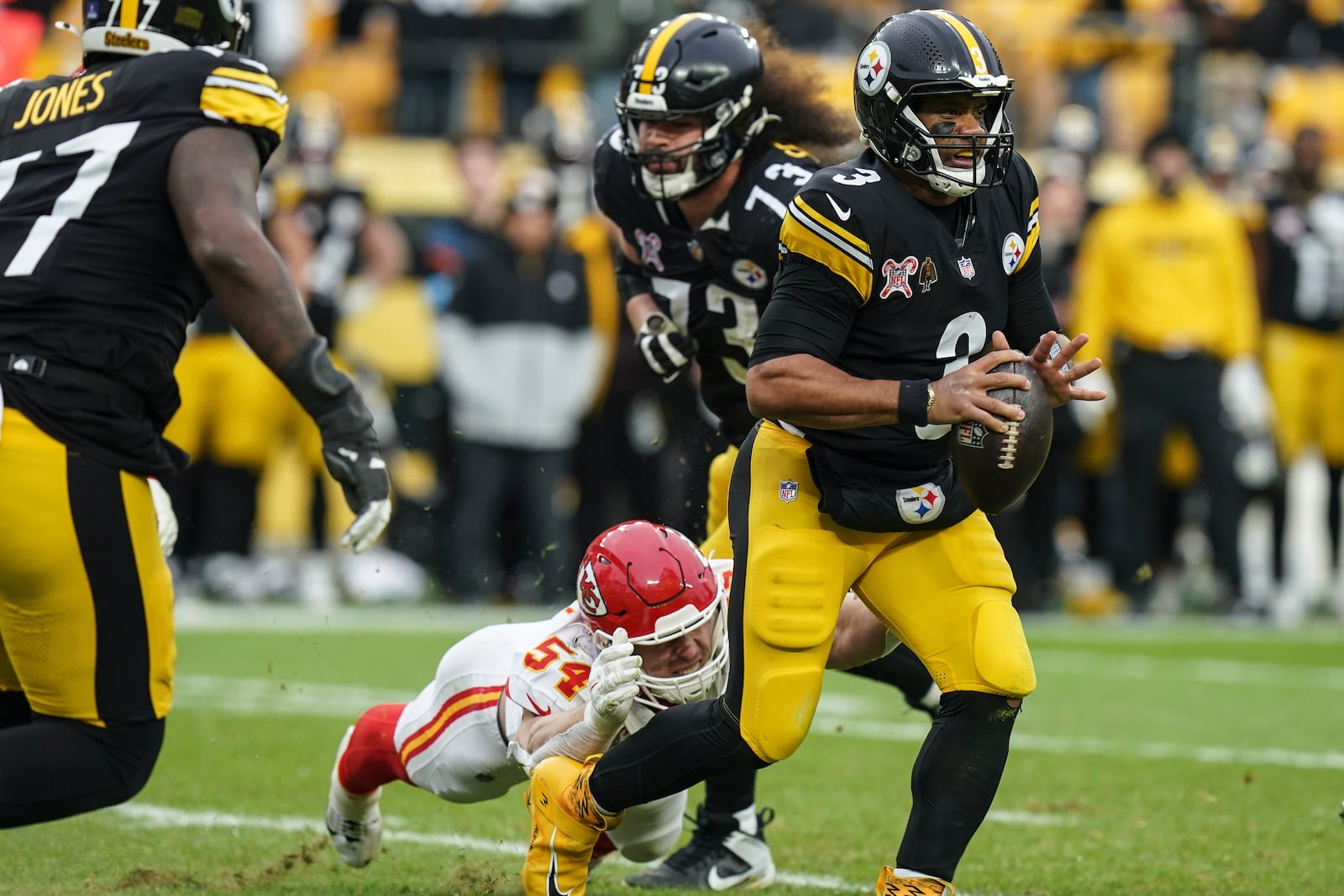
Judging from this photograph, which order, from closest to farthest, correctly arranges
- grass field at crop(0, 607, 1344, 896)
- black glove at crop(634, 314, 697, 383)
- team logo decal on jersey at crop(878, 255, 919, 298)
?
team logo decal on jersey at crop(878, 255, 919, 298) < grass field at crop(0, 607, 1344, 896) < black glove at crop(634, 314, 697, 383)

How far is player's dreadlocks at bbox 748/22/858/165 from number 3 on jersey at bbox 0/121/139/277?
1837mm

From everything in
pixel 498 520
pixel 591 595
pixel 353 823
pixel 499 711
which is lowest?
pixel 498 520

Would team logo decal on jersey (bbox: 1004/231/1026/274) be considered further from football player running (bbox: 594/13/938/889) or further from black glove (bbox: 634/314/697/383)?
black glove (bbox: 634/314/697/383)

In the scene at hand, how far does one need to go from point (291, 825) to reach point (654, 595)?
1.62 m

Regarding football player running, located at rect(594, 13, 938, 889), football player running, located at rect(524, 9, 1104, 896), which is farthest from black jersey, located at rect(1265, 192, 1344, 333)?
football player running, located at rect(524, 9, 1104, 896)

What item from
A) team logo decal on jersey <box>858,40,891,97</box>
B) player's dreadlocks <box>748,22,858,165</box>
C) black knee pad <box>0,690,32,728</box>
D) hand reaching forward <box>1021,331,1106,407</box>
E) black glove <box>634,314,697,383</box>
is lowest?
black knee pad <box>0,690,32,728</box>

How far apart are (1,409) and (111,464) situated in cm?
23

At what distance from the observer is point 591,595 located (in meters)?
4.06

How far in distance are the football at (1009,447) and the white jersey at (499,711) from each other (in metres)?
0.95

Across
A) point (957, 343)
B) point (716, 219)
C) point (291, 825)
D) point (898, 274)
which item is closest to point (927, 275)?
point (898, 274)

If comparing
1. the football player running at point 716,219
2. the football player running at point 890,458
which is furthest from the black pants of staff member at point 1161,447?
the football player running at point 890,458

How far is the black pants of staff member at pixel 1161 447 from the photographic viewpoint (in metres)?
10.2

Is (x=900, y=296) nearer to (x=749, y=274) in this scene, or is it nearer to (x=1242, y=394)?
(x=749, y=274)

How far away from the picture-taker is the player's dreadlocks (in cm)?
499
